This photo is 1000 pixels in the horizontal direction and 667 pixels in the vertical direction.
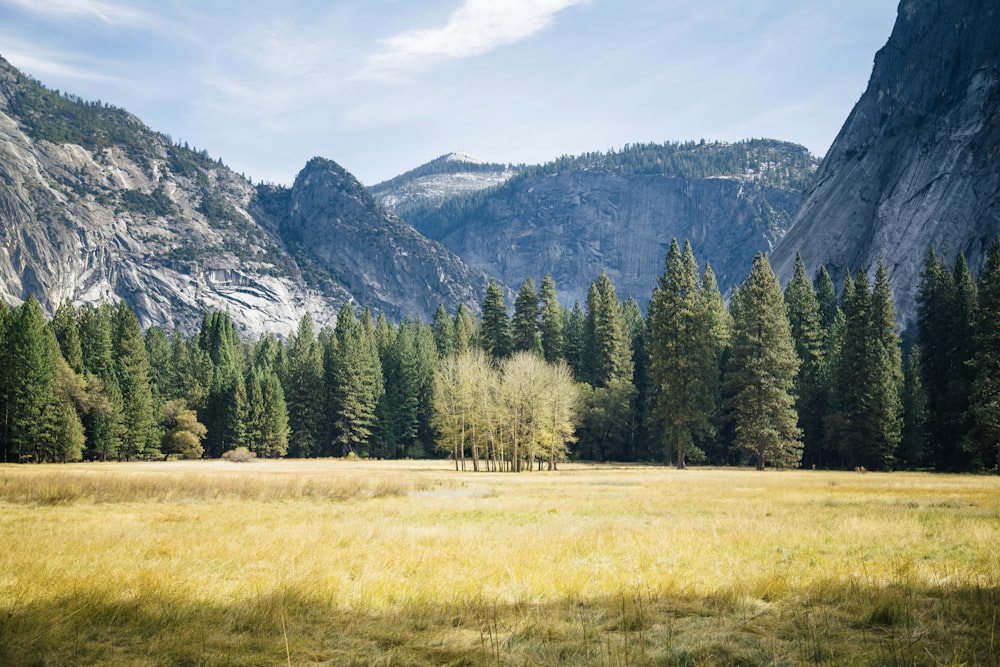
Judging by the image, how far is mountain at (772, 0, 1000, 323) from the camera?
388ft

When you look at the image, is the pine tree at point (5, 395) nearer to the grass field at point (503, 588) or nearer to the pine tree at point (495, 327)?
the grass field at point (503, 588)

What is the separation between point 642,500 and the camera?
26391 millimetres

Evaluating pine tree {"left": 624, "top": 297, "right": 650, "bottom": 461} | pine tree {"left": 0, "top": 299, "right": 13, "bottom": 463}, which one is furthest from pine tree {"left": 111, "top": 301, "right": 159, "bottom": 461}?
pine tree {"left": 624, "top": 297, "right": 650, "bottom": 461}

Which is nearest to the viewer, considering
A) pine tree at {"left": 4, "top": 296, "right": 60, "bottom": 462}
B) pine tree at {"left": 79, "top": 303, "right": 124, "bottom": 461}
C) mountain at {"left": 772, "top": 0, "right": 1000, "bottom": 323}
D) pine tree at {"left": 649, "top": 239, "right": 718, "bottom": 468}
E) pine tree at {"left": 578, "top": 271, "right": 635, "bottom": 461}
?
pine tree at {"left": 4, "top": 296, "right": 60, "bottom": 462}

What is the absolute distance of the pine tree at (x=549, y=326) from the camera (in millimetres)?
87875

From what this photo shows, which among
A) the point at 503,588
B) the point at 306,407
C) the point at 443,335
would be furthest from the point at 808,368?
the point at 503,588

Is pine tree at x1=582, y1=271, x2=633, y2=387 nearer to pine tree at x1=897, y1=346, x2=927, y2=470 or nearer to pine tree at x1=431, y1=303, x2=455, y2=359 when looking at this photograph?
pine tree at x1=431, y1=303, x2=455, y2=359

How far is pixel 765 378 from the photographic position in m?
54.7

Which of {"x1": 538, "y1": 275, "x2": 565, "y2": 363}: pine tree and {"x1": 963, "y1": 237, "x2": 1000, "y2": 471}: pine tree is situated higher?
{"x1": 538, "y1": 275, "x2": 565, "y2": 363}: pine tree

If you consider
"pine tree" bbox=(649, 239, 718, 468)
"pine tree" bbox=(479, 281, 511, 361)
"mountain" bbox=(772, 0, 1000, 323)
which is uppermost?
"mountain" bbox=(772, 0, 1000, 323)

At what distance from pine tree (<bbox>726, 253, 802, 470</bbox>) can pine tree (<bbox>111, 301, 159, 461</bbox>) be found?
5923 centimetres

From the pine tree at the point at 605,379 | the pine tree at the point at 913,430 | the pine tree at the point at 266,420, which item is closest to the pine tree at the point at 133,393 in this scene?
the pine tree at the point at 266,420

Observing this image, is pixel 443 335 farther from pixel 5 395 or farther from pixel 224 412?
pixel 5 395

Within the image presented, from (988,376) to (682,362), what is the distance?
21937 millimetres
